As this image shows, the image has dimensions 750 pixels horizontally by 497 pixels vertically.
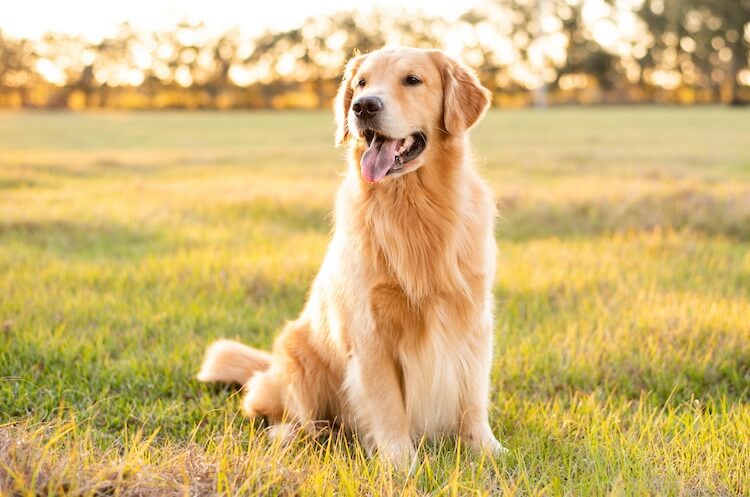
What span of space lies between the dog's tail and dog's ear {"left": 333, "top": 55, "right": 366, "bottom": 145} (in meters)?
1.10

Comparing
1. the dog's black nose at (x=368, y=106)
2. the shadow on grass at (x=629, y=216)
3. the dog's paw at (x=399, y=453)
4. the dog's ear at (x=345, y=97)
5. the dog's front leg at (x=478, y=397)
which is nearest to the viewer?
the dog's paw at (x=399, y=453)

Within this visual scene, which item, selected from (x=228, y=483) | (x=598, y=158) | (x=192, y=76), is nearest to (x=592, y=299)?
(x=228, y=483)

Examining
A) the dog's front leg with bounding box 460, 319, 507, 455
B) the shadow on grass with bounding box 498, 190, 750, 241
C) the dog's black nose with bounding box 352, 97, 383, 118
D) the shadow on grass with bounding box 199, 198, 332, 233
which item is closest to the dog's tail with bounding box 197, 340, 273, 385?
the dog's front leg with bounding box 460, 319, 507, 455

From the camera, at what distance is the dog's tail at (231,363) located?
11.2ft

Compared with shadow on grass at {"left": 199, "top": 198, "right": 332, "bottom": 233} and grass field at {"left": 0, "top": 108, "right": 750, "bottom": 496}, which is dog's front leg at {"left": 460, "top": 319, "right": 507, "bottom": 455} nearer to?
grass field at {"left": 0, "top": 108, "right": 750, "bottom": 496}

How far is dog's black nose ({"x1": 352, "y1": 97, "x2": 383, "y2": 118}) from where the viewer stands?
2783mm

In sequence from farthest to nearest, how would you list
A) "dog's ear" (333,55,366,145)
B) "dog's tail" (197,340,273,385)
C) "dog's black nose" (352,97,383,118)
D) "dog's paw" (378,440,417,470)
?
"dog's tail" (197,340,273,385) → "dog's ear" (333,55,366,145) → "dog's black nose" (352,97,383,118) → "dog's paw" (378,440,417,470)

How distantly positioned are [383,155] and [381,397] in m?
0.94

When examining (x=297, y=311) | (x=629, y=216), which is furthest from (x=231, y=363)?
(x=629, y=216)

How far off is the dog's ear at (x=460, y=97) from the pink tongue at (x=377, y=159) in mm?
279

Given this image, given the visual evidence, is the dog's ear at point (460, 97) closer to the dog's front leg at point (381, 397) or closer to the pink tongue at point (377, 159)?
the pink tongue at point (377, 159)

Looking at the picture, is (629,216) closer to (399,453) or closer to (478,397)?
(478,397)

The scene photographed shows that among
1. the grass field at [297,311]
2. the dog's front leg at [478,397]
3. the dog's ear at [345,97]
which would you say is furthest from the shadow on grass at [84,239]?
the dog's front leg at [478,397]

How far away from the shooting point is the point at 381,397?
2.82 metres
